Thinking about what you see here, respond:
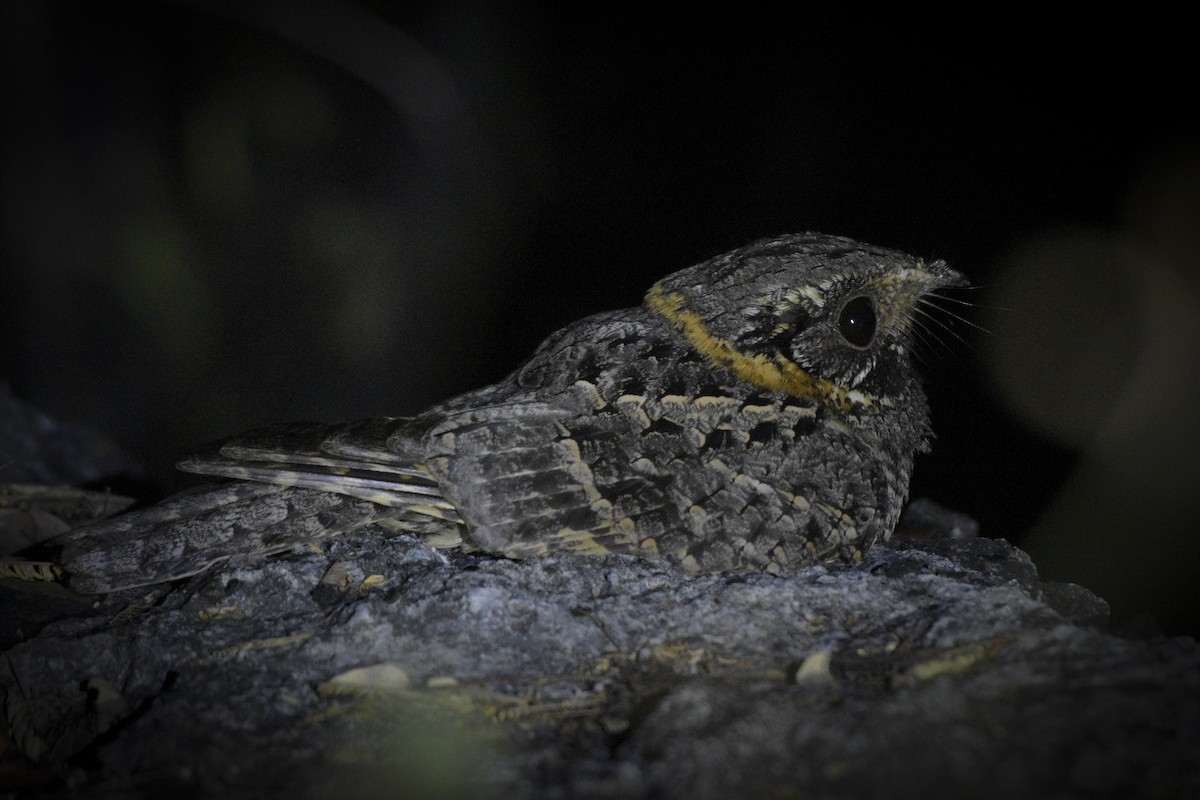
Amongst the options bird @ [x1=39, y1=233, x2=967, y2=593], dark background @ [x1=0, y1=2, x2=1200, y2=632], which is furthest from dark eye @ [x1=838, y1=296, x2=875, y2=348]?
dark background @ [x1=0, y1=2, x2=1200, y2=632]

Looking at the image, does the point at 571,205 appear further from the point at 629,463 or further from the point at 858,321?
the point at 629,463

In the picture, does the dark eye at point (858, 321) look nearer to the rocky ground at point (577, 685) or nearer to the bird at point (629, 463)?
the bird at point (629, 463)

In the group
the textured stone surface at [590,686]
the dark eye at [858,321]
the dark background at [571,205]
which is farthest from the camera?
the dark background at [571,205]

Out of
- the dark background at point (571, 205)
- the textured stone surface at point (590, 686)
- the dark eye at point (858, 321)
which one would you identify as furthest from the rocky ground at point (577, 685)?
the dark background at point (571, 205)

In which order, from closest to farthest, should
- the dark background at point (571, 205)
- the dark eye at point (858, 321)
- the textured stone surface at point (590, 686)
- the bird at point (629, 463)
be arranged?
the textured stone surface at point (590, 686) → the bird at point (629, 463) → the dark eye at point (858, 321) → the dark background at point (571, 205)

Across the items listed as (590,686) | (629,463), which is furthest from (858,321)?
(590,686)

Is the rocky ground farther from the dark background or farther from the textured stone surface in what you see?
the dark background

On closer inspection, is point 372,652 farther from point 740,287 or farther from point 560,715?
point 740,287
